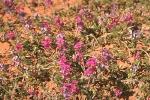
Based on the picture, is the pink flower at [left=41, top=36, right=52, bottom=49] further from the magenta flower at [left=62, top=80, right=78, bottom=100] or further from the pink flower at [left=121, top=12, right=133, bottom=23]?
the pink flower at [left=121, top=12, right=133, bottom=23]

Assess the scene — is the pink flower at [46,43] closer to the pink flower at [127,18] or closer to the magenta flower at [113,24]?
the magenta flower at [113,24]

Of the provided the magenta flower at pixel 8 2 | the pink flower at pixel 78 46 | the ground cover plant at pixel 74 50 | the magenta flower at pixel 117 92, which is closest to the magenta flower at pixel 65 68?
the ground cover plant at pixel 74 50

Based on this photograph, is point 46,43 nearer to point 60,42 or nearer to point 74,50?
point 60,42

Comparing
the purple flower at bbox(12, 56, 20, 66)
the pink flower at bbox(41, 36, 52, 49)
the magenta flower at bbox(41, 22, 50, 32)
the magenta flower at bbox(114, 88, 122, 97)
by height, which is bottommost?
the magenta flower at bbox(114, 88, 122, 97)

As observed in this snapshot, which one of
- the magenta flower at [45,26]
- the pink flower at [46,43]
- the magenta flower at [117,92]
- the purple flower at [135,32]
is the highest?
the magenta flower at [45,26]

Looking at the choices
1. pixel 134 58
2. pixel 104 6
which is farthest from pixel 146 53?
pixel 104 6

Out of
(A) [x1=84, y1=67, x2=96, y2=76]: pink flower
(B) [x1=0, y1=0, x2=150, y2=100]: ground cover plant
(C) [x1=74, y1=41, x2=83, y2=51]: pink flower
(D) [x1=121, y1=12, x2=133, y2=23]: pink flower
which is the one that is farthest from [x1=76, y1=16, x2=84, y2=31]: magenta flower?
(A) [x1=84, y1=67, x2=96, y2=76]: pink flower

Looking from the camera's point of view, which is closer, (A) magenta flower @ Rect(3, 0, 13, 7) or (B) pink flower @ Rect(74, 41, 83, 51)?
(B) pink flower @ Rect(74, 41, 83, 51)

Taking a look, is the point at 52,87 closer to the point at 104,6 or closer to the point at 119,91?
the point at 119,91

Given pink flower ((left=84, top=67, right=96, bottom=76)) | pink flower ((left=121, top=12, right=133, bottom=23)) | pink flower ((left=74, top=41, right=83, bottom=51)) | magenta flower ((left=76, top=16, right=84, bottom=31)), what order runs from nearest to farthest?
1. pink flower ((left=84, top=67, right=96, bottom=76))
2. pink flower ((left=74, top=41, right=83, bottom=51))
3. magenta flower ((left=76, top=16, right=84, bottom=31))
4. pink flower ((left=121, top=12, right=133, bottom=23))

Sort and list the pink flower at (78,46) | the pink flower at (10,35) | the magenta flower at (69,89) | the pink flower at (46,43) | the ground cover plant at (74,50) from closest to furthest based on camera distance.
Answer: the magenta flower at (69,89) → the ground cover plant at (74,50) → the pink flower at (78,46) → the pink flower at (46,43) → the pink flower at (10,35)
